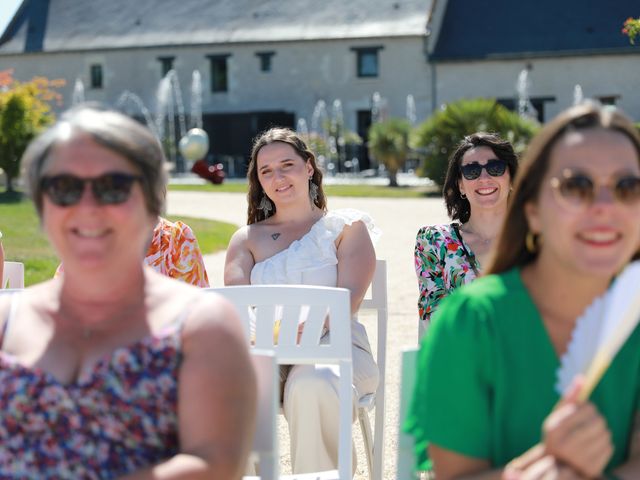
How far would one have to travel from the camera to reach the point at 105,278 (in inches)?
93.7

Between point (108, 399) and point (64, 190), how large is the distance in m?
0.46

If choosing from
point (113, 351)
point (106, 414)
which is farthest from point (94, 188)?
point (106, 414)

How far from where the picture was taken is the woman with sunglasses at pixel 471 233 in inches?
A: 193

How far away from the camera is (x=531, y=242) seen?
2422mm

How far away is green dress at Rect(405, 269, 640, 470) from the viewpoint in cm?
220

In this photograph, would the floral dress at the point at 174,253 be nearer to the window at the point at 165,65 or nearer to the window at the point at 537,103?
the window at the point at 537,103

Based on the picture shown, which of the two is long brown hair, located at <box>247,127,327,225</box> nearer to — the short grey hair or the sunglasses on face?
the short grey hair

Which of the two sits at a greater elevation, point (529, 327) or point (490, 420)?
point (529, 327)

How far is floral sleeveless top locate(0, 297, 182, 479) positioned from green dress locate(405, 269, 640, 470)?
21.4 inches

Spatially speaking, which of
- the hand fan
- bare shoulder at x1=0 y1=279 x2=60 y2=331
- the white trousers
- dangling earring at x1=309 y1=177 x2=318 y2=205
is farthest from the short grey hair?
dangling earring at x1=309 y1=177 x2=318 y2=205

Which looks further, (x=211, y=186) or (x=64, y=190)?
(x=211, y=186)

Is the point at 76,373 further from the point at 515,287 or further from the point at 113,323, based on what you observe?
the point at 515,287

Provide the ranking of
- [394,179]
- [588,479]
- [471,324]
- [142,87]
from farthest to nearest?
[142,87] < [394,179] < [471,324] < [588,479]

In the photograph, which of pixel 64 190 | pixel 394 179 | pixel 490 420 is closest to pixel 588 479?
pixel 490 420
